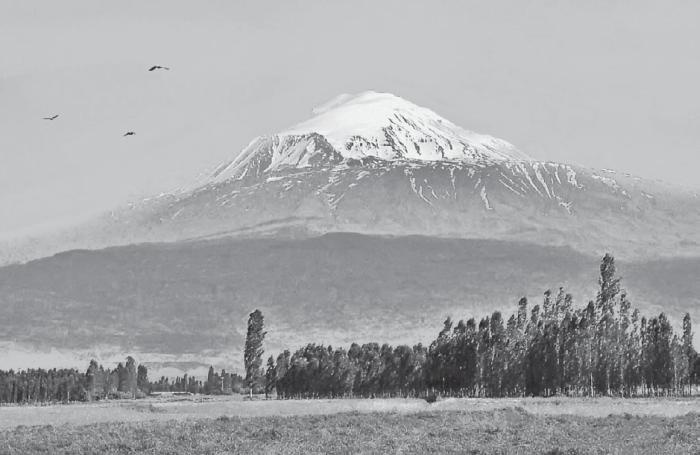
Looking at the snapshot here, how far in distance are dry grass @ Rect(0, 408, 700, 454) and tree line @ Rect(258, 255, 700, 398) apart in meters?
76.9

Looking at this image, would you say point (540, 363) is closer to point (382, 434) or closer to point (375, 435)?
point (382, 434)

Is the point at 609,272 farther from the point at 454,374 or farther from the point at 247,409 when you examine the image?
the point at 247,409

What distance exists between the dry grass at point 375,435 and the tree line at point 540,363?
7688 centimetres

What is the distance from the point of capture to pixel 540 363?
15488cm

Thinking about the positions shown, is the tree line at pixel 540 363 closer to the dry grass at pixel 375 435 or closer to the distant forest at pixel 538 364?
the distant forest at pixel 538 364

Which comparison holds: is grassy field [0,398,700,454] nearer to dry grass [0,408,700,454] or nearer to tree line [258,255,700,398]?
dry grass [0,408,700,454]

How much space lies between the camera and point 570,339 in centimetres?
15750

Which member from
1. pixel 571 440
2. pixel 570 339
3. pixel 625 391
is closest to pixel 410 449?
pixel 571 440

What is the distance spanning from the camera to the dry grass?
196 feet

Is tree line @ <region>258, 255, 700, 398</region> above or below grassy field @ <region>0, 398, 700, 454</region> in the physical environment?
above

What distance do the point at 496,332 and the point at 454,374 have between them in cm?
768

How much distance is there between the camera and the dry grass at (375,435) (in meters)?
59.6

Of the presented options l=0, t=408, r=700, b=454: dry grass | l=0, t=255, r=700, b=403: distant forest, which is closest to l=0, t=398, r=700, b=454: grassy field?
l=0, t=408, r=700, b=454: dry grass

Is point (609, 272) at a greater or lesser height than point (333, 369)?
greater
